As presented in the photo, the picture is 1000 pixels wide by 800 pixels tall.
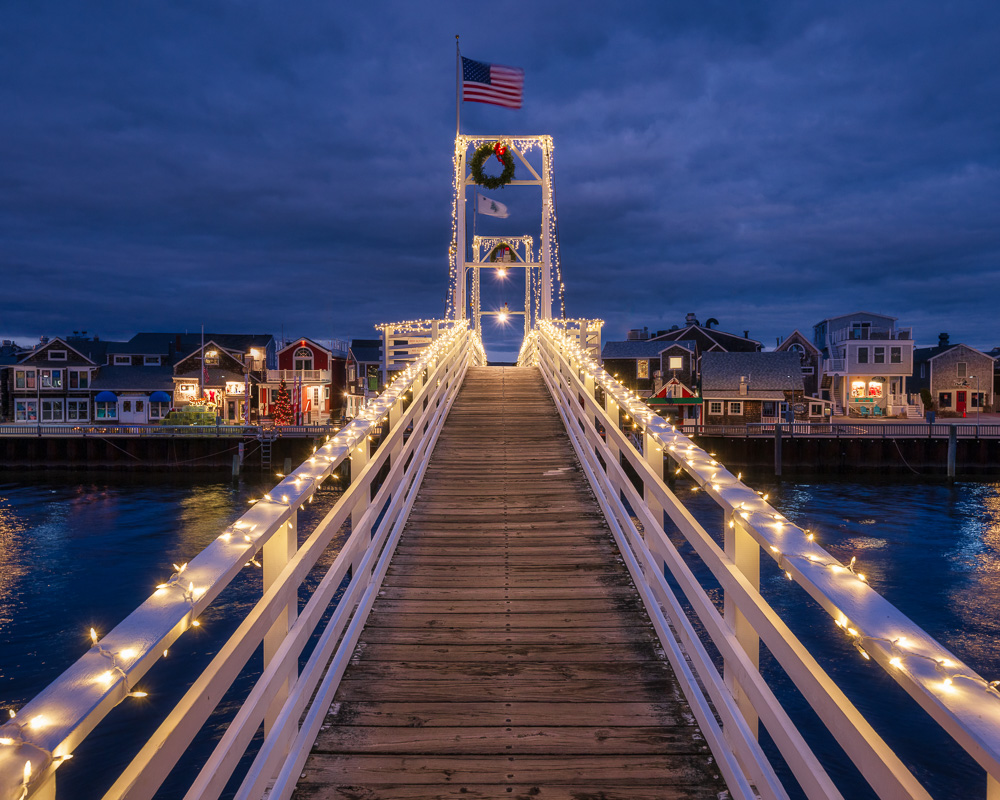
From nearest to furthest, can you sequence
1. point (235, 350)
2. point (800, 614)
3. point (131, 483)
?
point (800, 614), point (131, 483), point (235, 350)

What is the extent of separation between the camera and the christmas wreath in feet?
47.6


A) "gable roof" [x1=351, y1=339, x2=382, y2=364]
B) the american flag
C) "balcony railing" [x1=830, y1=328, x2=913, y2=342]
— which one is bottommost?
"gable roof" [x1=351, y1=339, x2=382, y2=364]

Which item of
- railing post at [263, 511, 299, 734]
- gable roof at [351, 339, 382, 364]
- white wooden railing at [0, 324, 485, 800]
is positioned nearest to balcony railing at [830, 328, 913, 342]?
gable roof at [351, 339, 382, 364]

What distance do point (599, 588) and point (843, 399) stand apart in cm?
4585

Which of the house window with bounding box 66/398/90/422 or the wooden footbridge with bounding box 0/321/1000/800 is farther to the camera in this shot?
the house window with bounding box 66/398/90/422

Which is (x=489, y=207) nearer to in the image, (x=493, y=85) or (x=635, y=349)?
(x=493, y=85)

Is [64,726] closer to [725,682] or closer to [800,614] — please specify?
[725,682]

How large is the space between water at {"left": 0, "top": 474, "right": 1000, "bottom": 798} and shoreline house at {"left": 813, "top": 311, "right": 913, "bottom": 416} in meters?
15.8

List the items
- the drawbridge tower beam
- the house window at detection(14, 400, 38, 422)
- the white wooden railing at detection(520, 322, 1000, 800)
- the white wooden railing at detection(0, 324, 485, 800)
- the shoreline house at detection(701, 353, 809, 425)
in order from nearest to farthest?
the white wooden railing at detection(0, 324, 485, 800) → the white wooden railing at detection(520, 322, 1000, 800) → the drawbridge tower beam → the shoreline house at detection(701, 353, 809, 425) → the house window at detection(14, 400, 38, 422)

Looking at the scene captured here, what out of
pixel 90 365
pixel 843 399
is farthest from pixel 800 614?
pixel 90 365

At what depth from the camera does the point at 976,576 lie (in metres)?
15.8

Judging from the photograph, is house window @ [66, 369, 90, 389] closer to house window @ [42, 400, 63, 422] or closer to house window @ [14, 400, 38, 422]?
house window @ [42, 400, 63, 422]

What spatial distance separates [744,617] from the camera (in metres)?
2.68

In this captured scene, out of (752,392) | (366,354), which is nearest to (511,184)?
(752,392)
